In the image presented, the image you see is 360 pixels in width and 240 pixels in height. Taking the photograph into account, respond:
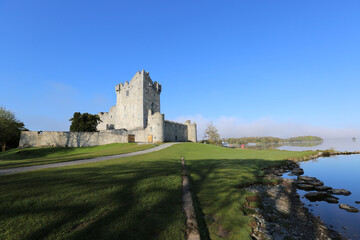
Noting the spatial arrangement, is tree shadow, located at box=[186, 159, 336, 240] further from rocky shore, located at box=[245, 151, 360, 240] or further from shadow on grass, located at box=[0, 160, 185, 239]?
shadow on grass, located at box=[0, 160, 185, 239]

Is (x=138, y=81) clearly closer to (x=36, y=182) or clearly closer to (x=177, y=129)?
(x=177, y=129)

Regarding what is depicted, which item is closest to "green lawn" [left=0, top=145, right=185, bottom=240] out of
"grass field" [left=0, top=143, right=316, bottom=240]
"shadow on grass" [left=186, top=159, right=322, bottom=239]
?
"grass field" [left=0, top=143, right=316, bottom=240]

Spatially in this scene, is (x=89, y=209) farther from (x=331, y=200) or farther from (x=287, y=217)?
(x=331, y=200)

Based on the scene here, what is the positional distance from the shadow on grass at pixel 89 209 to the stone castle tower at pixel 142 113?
32.3 meters

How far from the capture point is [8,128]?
36906mm

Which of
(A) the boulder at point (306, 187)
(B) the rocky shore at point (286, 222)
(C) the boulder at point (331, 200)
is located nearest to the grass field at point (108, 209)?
(B) the rocky shore at point (286, 222)

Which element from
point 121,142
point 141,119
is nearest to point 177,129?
point 141,119

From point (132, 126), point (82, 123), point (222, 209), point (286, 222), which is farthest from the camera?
point (132, 126)

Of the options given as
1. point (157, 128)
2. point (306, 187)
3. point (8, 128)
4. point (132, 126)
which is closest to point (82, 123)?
point (132, 126)

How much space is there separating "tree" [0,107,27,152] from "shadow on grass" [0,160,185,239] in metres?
43.6

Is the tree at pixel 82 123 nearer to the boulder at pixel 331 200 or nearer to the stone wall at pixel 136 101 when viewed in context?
the stone wall at pixel 136 101

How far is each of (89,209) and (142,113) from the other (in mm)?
41670

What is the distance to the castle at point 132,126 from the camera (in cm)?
3531

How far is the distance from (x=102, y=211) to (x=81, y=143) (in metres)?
37.1
